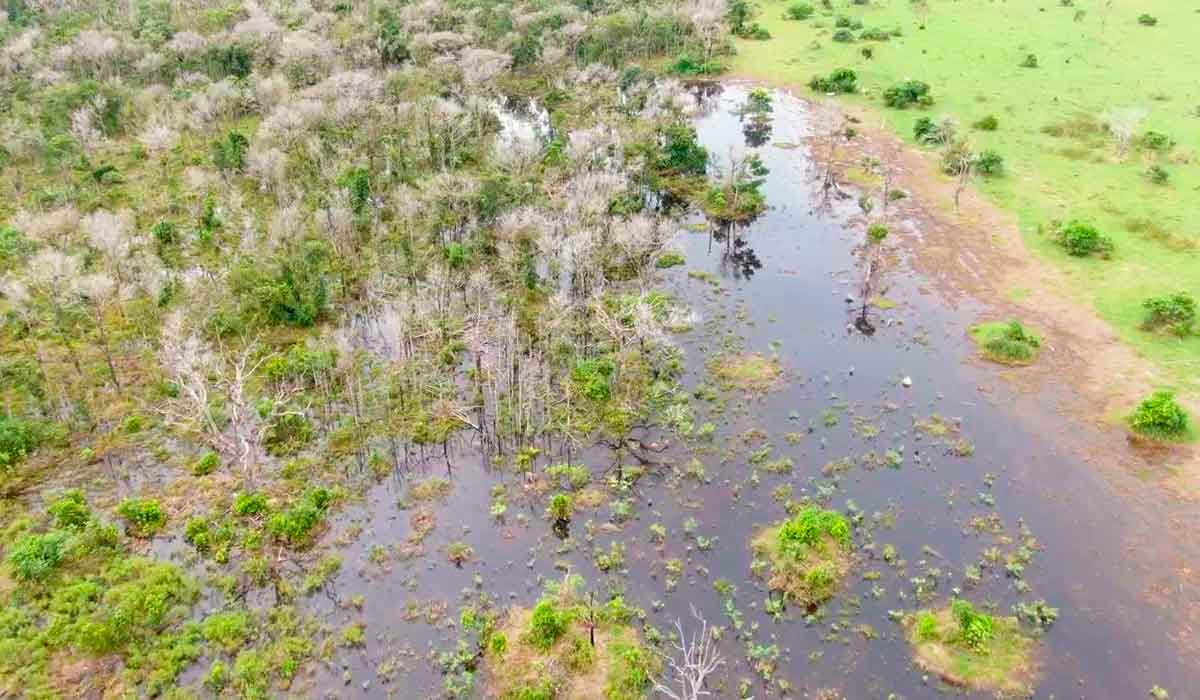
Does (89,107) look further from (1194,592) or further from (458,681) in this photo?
(1194,592)

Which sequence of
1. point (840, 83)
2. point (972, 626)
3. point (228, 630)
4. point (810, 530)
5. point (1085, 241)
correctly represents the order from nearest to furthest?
point (972, 626), point (228, 630), point (810, 530), point (1085, 241), point (840, 83)

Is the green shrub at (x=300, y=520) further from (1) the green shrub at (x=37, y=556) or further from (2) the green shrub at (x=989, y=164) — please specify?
(2) the green shrub at (x=989, y=164)

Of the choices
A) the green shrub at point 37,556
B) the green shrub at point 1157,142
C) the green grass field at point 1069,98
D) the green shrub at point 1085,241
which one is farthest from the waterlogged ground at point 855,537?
the green shrub at point 1157,142

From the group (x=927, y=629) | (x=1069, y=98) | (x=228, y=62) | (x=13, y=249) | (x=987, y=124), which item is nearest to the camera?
(x=927, y=629)

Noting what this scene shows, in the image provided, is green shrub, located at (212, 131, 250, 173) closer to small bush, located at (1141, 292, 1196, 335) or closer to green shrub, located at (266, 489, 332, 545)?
green shrub, located at (266, 489, 332, 545)

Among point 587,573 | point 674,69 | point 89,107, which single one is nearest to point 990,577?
point 587,573

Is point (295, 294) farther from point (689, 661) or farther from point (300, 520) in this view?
point (689, 661)

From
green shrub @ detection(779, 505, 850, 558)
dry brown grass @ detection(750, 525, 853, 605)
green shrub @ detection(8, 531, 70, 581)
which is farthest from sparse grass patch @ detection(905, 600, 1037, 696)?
green shrub @ detection(8, 531, 70, 581)

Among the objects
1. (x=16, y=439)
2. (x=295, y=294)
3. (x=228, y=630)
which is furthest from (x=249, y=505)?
(x=295, y=294)
